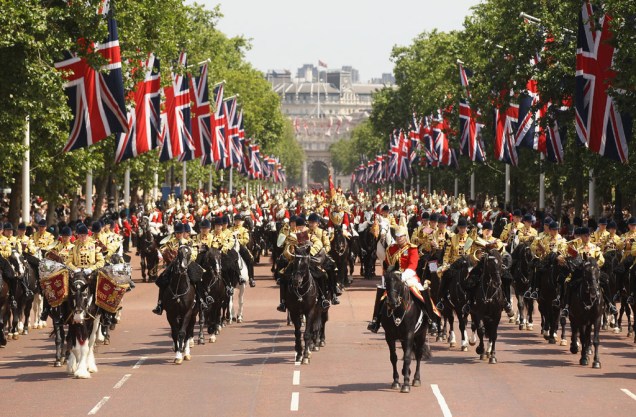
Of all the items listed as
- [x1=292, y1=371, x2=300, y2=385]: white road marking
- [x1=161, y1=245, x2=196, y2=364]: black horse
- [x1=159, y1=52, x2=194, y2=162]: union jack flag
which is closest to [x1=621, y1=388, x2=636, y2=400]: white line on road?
[x1=292, y1=371, x2=300, y2=385]: white road marking

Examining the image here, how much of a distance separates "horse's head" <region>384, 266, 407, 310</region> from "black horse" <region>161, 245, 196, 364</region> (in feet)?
15.9

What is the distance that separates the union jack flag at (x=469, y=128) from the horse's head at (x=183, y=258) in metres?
41.7

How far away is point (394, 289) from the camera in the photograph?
2106 cm

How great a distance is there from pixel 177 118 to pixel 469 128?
1489 centimetres

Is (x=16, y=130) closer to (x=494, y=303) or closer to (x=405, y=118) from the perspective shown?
(x=494, y=303)

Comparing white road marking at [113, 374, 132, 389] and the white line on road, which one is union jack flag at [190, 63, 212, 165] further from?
the white line on road

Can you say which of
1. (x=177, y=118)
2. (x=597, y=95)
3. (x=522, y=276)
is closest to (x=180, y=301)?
(x=522, y=276)

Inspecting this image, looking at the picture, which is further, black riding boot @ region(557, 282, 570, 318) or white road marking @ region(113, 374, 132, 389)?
black riding boot @ region(557, 282, 570, 318)

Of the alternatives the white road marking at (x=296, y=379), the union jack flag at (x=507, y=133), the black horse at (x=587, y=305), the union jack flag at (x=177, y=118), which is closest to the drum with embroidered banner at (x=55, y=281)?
the white road marking at (x=296, y=379)

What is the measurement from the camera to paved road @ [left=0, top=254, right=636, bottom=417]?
19.6 m

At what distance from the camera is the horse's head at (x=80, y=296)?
22.8 m

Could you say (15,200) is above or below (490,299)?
above

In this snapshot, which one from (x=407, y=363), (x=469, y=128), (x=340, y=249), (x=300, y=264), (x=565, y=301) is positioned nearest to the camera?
(x=407, y=363)

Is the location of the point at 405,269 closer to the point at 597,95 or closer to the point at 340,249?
the point at 340,249
